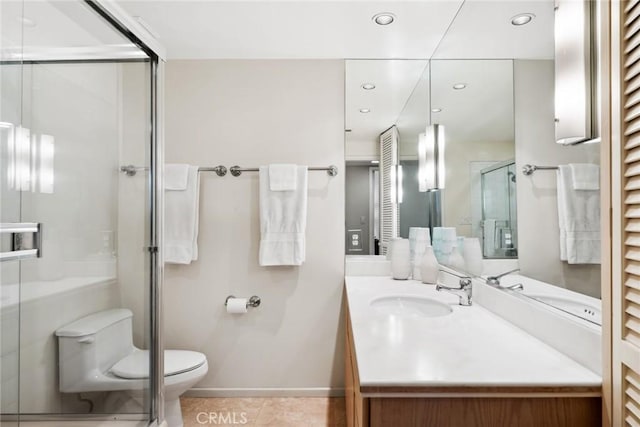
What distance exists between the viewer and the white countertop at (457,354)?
0.87m

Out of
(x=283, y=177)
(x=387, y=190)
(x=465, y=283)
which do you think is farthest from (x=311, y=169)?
(x=465, y=283)

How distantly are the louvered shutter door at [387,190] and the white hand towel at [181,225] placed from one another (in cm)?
126

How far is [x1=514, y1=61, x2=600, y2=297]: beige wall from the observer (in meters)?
0.97

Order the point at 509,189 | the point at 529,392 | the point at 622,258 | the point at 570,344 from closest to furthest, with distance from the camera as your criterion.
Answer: the point at 622,258
the point at 529,392
the point at 570,344
the point at 509,189

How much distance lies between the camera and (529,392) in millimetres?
863

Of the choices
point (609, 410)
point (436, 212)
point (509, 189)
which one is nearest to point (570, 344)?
point (609, 410)

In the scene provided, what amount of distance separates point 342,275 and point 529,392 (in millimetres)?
1570

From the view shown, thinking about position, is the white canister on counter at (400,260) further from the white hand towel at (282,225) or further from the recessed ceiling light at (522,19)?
the recessed ceiling light at (522,19)

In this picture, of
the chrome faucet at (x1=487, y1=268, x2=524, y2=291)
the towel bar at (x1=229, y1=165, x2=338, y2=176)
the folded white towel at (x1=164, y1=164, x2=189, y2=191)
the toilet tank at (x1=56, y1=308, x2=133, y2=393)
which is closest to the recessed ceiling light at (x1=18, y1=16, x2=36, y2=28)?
the toilet tank at (x1=56, y1=308, x2=133, y2=393)

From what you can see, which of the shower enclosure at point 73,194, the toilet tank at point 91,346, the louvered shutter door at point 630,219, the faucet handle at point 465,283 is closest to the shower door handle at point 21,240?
the shower enclosure at point 73,194

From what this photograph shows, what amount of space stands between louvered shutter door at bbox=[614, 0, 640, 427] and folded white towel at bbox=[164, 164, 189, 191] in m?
2.16

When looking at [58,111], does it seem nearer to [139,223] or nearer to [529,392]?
[139,223]

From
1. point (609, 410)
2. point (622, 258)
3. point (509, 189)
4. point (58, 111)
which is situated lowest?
point (609, 410)

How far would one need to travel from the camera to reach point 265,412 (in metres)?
Result: 2.18
